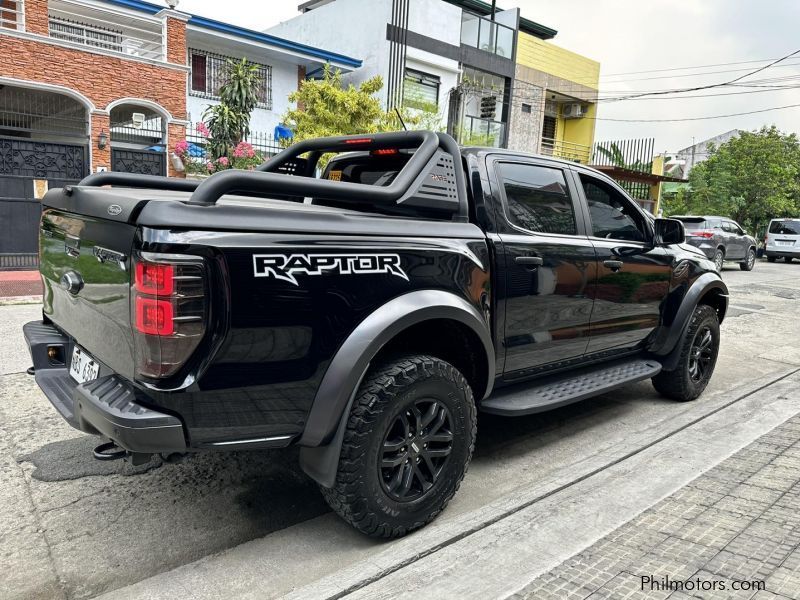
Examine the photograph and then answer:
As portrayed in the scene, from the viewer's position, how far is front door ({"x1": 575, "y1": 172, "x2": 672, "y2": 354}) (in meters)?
4.05

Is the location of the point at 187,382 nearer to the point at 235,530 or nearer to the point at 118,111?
the point at 235,530

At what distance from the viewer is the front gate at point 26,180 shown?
41.0 ft

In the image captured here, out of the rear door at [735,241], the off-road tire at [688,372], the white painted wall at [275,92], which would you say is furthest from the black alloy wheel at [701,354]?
the rear door at [735,241]

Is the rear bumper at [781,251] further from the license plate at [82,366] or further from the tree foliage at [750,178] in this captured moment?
the license plate at [82,366]

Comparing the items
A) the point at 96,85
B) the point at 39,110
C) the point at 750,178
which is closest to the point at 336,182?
the point at 96,85

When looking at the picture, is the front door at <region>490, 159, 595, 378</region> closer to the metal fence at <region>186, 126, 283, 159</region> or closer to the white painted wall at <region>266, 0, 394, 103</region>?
the metal fence at <region>186, 126, 283, 159</region>

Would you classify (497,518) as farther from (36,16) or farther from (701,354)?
(36,16)

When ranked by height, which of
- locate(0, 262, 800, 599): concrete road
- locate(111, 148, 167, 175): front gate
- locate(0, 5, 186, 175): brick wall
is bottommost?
locate(0, 262, 800, 599): concrete road

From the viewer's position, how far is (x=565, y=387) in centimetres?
384

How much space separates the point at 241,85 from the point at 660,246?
12.1 m

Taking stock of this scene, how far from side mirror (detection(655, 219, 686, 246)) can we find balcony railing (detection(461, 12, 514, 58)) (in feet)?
63.4

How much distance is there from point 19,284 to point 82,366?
950 centimetres

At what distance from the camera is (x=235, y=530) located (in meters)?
2.95

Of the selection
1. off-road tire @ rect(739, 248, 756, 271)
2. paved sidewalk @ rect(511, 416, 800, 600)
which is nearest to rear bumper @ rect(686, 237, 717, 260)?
off-road tire @ rect(739, 248, 756, 271)
